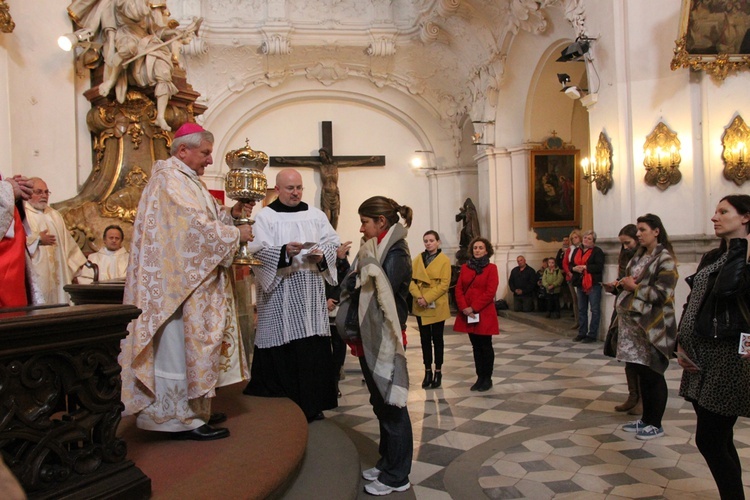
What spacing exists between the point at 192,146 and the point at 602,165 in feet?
22.5

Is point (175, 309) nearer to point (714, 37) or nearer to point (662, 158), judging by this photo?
point (662, 158)

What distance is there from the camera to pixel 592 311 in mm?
8602

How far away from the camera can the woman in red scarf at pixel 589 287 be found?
842cm

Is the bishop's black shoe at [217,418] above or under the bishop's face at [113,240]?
under

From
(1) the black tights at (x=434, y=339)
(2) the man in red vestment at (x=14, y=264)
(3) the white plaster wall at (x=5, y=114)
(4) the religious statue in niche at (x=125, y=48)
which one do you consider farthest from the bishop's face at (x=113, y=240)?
(1) the black tights at (x=434, y=339)

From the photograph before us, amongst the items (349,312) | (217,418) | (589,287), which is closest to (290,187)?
(349,312)

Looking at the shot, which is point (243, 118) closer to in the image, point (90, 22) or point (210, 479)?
point (90, 22)

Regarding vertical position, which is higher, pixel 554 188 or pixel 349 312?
pixel 554 188

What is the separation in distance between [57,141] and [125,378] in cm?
320

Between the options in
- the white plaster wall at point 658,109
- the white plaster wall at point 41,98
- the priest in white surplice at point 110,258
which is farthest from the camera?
the white plaster wall at point 658,109

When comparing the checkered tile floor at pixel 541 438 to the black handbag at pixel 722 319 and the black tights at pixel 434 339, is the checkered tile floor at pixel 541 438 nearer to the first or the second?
the black tights at pixel 434 339

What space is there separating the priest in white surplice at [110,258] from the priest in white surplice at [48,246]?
305mm

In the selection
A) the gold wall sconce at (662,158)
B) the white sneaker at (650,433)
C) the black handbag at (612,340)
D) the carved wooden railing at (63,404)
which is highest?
the gold wall sconce at (662,158)

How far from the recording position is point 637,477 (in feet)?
11.4
